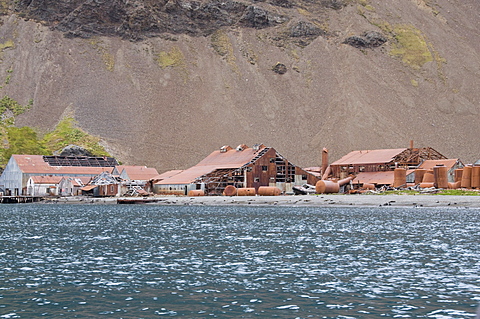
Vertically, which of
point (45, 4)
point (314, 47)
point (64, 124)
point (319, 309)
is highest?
point (45, 4)

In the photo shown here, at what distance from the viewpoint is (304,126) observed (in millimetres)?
119375

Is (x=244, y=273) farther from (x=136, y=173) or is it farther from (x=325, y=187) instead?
(x=136, y=173)

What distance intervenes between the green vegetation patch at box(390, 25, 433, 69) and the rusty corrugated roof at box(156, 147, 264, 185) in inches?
2808

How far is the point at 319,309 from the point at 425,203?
4074cm

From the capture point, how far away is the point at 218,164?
81.8 m

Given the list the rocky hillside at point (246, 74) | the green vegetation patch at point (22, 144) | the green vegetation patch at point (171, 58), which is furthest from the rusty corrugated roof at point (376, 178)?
the green vegetation patch at point (171, 58)

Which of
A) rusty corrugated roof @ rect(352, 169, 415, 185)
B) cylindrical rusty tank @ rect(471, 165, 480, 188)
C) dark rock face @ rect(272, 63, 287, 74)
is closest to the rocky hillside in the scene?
dark rock face @ rect(272, 63, 287, 74)

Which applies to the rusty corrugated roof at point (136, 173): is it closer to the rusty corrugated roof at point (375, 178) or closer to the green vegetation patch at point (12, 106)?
the rusty corrugated roof at point (375, 178)

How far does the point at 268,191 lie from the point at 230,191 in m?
A: 4.64

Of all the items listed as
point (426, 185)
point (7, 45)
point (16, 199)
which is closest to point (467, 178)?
point (426, 185)

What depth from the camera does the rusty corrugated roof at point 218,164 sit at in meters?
77.2

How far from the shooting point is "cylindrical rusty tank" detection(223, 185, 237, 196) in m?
73.2

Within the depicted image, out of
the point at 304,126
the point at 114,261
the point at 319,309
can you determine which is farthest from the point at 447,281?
the point at 304,126

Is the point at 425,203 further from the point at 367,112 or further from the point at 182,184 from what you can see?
the point at 367,112
